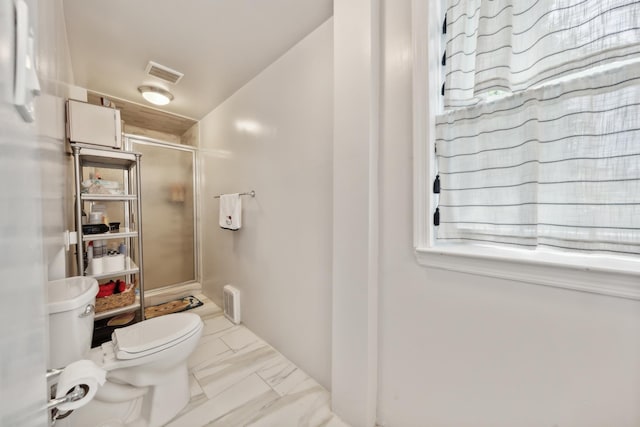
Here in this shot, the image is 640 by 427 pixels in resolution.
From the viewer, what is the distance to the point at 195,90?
2.31 m

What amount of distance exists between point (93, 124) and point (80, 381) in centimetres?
179

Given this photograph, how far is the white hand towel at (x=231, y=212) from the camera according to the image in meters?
2.18

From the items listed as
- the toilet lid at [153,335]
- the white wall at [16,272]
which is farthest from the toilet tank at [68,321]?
the white wall at [16,272]

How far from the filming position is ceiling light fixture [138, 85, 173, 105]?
2.23m

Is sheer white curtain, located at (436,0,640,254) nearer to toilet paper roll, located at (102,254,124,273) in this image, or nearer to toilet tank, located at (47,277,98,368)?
toilet tank, located at (47,277,98,368)

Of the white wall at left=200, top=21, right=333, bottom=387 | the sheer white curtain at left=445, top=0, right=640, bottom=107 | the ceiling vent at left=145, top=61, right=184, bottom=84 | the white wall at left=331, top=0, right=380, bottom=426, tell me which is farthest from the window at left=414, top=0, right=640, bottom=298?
the ceiling vent at left=145, top=61, right=184, bottom=84

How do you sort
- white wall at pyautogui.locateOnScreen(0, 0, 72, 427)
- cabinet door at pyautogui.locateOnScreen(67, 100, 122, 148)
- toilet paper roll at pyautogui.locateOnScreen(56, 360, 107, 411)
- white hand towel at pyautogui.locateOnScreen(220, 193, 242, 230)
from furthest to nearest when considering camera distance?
white hand towel at pyautogui.locateOnScreen(220, 193, 242, 230)
cabinet door at pyautogui.locateOnScreen(67, 100, 122, 148)
toilet paper roll at pyautogui.locateOnScreen(56, 360, 107, 411)
white wall at pyautogui.locateOnScreen(0, 0, 72, 427)

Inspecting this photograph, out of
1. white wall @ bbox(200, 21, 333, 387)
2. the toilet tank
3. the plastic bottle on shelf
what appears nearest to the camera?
the toilet tank

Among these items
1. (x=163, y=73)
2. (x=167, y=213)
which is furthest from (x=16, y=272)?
(x=167, y=213)

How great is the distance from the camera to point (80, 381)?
726mm

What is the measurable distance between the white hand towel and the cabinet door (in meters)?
0.90

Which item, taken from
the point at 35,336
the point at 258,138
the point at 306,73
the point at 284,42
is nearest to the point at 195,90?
the point at 258,138

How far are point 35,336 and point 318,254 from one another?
4.04 feet

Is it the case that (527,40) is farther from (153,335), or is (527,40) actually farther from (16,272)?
(153,335)
